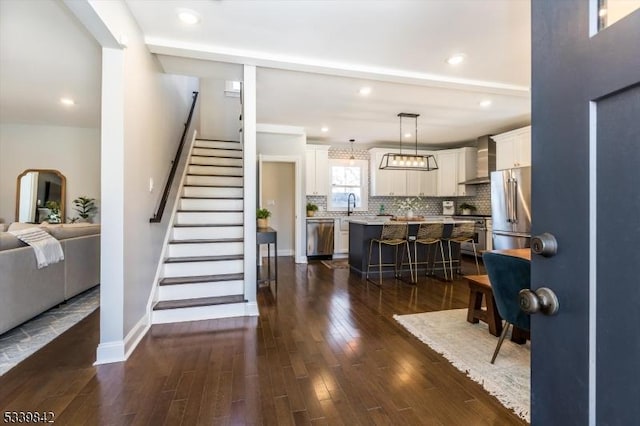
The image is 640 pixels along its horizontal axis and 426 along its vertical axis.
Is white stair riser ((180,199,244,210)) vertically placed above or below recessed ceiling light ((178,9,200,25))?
below

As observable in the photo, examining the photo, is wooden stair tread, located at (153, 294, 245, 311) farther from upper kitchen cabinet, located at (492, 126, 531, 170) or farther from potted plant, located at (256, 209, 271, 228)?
upper kitchen cabinet, located at (492, 126, 531, 170)

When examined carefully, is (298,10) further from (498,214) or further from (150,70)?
(498,214)

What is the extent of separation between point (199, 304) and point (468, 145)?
7071 millimetres

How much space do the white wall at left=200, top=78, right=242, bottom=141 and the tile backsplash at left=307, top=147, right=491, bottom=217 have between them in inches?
93.0

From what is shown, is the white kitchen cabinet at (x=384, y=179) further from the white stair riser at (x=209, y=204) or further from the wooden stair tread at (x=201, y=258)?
the wooden stair tread at (x=201, y=258)

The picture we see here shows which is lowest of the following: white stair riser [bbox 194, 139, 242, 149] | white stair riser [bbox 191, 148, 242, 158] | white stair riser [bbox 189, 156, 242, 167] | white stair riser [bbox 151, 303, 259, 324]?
white stair riser [bbox 151, 303, 259, 324]

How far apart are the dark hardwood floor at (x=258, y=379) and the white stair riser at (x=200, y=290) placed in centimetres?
34

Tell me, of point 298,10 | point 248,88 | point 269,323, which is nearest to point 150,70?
point 248,88

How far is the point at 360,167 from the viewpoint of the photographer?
7.28 meters

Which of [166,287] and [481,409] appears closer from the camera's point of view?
[481,409]

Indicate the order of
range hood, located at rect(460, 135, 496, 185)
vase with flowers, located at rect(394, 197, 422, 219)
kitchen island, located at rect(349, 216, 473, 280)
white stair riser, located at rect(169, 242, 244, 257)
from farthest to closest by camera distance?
1. vase with flowers, located at rect(394, 197, 422, 219)
2. range hood, located at rect(460, 135, 496, 185)
3. kitchen island, located at rect(349, 216, 473, 280)
4. white stair riser, located at rect(169, 242, 244, 257)

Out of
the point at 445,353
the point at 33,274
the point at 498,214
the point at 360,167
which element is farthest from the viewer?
the point at 360,167

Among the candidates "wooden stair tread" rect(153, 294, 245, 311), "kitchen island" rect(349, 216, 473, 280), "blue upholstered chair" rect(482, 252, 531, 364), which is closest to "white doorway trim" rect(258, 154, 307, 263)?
"kitchen island" rect(349, 216, 473, 280)

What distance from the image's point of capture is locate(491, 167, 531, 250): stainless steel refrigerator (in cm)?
450
